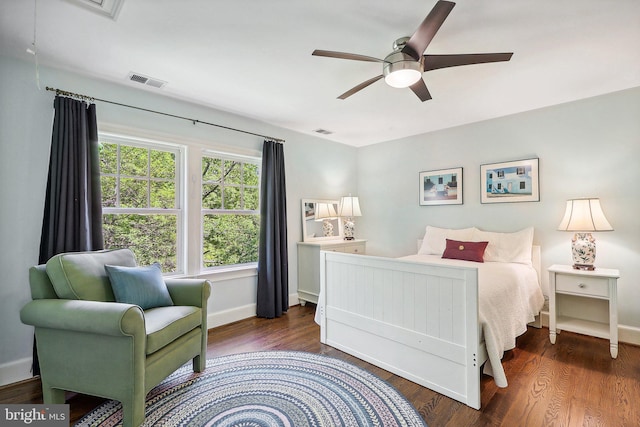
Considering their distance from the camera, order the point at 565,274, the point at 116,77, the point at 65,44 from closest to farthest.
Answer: the point at 65,44 < the point at 116,77 < the point at 565,274

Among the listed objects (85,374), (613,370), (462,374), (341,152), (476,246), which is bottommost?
Result: (613,370)

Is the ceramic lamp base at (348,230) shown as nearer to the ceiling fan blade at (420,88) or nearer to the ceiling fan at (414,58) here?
the ceiling fan blade at (420,88)

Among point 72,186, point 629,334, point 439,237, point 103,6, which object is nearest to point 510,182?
point 439,237

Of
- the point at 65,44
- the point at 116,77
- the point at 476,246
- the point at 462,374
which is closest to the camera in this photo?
the point at 462,374

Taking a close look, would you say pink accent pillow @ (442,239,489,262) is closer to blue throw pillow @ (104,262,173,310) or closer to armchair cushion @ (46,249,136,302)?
blue throw pillow @ (104,262,173,310)

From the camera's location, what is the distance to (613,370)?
91.4 inches

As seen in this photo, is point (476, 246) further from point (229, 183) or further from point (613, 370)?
point (229, 183)

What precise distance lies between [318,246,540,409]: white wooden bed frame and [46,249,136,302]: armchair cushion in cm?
169

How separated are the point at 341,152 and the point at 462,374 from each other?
11.7 ft

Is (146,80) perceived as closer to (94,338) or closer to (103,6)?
(103,6)

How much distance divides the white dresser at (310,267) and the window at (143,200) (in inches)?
58.1

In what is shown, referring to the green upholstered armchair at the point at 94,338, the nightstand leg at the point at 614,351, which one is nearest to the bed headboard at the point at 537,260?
the nightstand leg at the point at 614,351

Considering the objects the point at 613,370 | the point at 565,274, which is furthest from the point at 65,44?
the point at 613,370

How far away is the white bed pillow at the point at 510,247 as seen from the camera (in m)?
3.20
